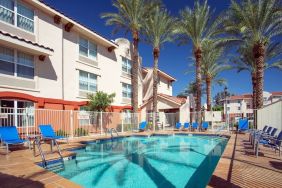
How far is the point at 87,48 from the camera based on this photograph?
21.2 meters

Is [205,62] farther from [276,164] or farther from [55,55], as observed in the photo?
[276,164]

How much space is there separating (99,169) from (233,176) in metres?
5.24

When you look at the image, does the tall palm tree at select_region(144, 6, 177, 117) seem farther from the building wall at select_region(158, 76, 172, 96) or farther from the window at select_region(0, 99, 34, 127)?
the window at select_region(0, 99, 34, 127)

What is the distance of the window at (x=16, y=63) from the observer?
13.7 m

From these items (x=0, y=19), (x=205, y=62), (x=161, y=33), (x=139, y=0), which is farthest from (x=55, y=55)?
(x=205, y=62)

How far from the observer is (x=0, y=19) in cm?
1362

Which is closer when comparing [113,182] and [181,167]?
Result: [113,182]

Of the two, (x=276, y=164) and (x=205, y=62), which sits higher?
(x=205, y=62)

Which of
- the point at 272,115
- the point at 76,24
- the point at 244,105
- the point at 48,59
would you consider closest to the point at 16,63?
the point at 48,59

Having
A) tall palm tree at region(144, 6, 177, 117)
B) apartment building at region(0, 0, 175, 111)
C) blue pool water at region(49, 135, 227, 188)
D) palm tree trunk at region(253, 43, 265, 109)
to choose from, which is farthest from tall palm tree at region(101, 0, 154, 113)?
blue pool water at region(49, 135, 227, 188)

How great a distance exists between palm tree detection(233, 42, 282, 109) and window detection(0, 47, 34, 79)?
18.1 meters

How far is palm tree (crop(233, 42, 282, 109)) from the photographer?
22.4 meters

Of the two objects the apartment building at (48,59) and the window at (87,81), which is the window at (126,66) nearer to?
the apartment building at (48,59)

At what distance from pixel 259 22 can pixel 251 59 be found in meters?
9.50
